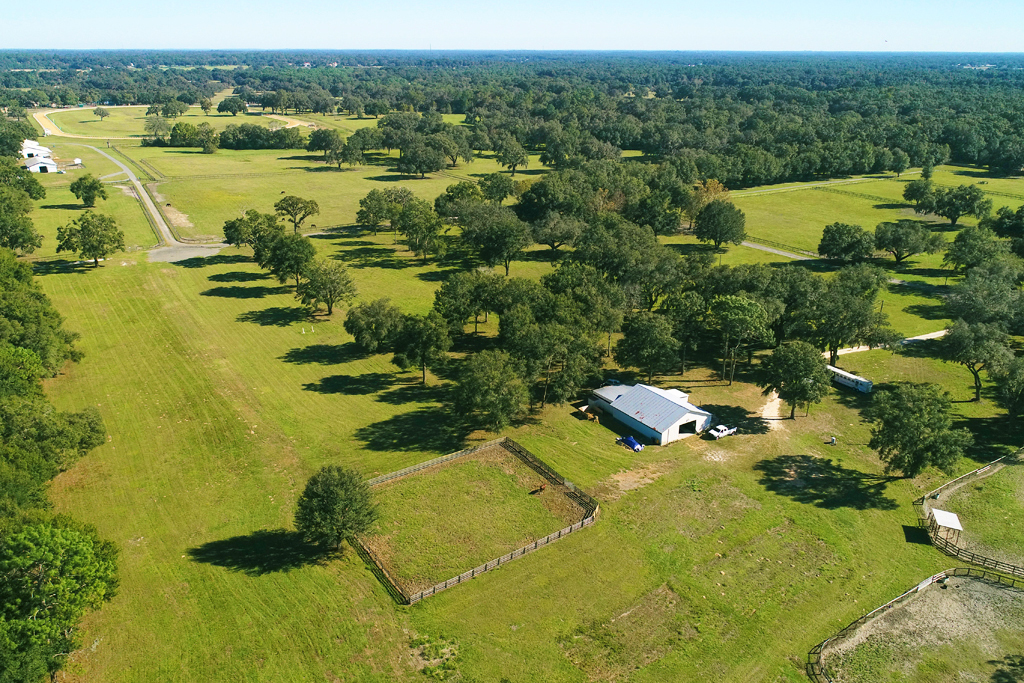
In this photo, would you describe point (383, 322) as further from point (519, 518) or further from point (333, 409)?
point (519, 518)

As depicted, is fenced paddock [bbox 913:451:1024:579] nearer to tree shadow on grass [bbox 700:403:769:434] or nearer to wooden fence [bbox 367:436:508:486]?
tree shadow on grass [bbox 700:403:769:434]

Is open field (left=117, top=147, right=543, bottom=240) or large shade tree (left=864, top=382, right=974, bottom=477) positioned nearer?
large shade tree (left=864, top=382, right=974, bottom=477)

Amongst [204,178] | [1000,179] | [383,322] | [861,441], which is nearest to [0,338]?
[383,322]

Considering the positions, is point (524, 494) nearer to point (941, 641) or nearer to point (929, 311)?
point (941, 641)

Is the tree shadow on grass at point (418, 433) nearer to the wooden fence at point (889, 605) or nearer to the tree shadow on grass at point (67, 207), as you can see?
the wooden fence at point (889, 605)

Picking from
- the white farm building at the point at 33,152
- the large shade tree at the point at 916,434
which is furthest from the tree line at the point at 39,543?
the white farm building at the point at 33,152

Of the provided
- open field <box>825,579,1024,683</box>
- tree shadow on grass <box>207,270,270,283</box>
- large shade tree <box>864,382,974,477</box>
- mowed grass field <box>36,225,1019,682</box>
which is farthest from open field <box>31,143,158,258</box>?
open field <box>825,579,1024,683</box>
